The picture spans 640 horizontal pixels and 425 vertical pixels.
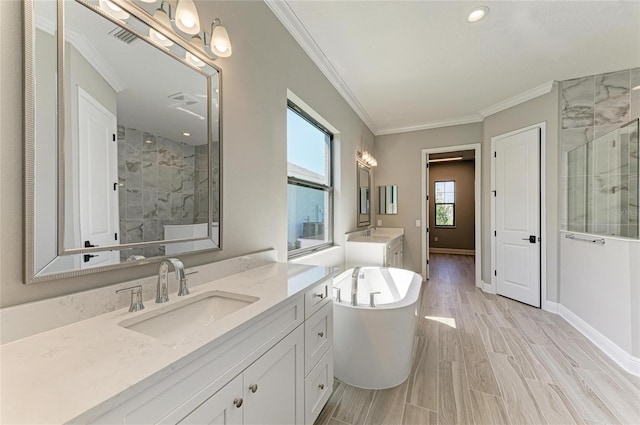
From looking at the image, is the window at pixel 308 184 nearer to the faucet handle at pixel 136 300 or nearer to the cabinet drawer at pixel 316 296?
the cabinet drawer at pixel 316 296

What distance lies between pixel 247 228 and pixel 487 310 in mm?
3222

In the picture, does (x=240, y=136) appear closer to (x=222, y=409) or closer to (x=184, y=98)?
(x=184, y=98)

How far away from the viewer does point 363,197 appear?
4.38 m

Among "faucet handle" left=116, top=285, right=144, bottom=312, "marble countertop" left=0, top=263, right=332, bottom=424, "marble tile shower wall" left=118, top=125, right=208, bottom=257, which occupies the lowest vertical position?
"marble countertop" left=0, top=263, right=332, bottom=424

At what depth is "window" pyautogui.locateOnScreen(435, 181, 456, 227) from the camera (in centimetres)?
759

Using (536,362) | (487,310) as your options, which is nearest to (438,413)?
(536,362)

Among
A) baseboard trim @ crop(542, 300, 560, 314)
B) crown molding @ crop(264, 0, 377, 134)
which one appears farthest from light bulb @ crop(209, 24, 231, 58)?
baseboard trim @ crop(542, 300, 560, 314)

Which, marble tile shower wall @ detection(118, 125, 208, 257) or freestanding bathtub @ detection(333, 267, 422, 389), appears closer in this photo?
marble tile shower wall @ detection(118, 125, 208, 257)

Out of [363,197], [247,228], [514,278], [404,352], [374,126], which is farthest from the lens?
[374,126]

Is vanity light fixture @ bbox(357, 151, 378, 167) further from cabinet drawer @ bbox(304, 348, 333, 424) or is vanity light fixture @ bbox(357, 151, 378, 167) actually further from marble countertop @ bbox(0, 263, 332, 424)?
marble countertop @ bbox(0, 263, 332, 424)

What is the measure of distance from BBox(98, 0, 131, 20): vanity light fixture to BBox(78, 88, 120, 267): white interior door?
36cm

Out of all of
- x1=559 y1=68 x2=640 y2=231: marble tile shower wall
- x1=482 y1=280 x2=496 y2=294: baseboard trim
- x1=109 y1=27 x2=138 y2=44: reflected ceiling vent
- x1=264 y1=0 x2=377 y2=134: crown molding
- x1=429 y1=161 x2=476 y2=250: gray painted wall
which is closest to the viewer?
x1=109 y1=27 x2=138 y2=44: reflected ceiling vent

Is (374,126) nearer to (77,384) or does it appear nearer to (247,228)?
(247,228)

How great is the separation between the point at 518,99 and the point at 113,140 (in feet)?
14.7
